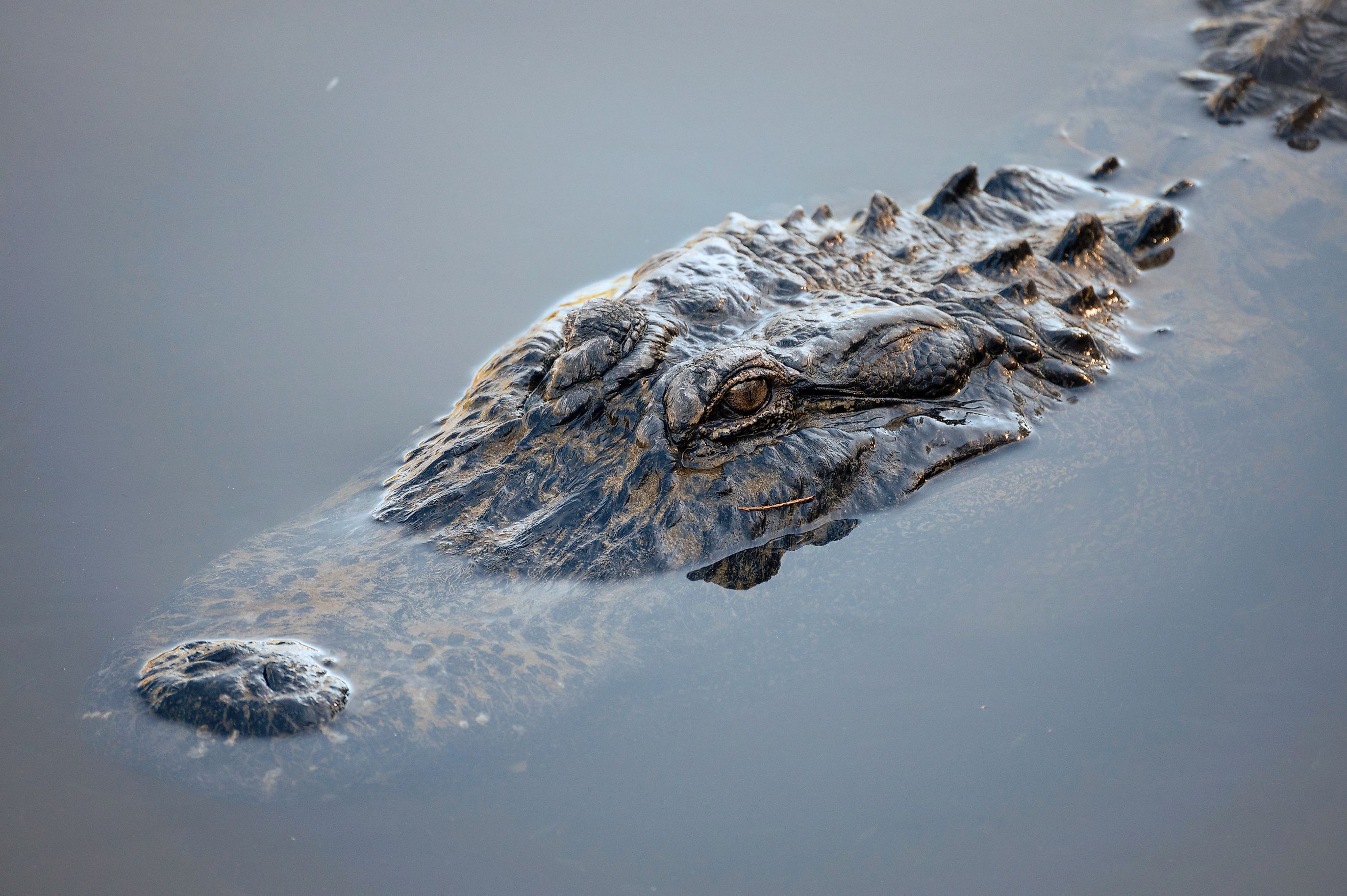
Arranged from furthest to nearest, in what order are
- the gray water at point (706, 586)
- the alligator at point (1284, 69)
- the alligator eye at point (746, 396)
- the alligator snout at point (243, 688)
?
the alligator at point (1284, 69) < the alligator eye at point (746, 396) < the gray water at point (706, 586) < the alligator snout at point (243, 688)

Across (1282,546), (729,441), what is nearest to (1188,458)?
(1282,546)

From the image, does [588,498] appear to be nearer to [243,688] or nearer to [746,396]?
[746,396]

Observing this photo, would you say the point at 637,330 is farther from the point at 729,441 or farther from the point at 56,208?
the point at 56,208

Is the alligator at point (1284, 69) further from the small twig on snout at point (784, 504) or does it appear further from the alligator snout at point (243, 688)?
the alligator snout at point (243, 688)

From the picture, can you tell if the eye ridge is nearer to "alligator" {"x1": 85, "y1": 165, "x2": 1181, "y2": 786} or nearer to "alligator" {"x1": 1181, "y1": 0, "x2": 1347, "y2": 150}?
"alligator" {"x1": 85, "y1": 165, "x2": 1181, "y2": 786}

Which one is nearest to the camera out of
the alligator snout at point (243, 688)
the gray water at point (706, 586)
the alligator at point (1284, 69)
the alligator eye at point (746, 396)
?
the alligator snout at point (243, 688)

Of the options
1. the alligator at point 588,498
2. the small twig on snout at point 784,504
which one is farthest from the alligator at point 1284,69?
the small twig on snout at point 784,504

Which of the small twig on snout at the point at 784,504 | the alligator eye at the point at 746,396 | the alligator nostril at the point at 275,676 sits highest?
the alligator eye at the point at 746,396
